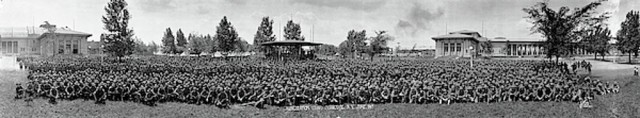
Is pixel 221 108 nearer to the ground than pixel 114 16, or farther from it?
nearer to the ground

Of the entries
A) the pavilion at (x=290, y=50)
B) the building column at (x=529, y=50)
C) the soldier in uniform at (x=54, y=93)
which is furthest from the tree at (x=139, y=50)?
the building column at (x=529, y=50)

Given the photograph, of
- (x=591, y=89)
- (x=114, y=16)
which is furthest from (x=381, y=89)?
(x=114, y=16)

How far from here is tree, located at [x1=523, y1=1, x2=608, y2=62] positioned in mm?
14750

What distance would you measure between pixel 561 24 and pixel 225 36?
2037 cm

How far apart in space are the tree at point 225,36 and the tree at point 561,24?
63.2 ft

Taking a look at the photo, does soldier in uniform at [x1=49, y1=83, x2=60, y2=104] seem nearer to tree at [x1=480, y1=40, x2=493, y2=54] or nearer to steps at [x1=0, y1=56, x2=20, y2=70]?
steps at [x1=0, y1=56, x2=20, y2=70]

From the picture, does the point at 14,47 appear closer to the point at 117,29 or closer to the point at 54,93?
the point at 117,29

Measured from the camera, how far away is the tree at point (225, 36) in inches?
1148

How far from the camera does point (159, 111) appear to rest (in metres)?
8.09

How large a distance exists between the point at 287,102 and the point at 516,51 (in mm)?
37782

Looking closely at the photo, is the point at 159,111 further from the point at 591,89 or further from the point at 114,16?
the point at 114,16

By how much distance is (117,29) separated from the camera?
20.4 m

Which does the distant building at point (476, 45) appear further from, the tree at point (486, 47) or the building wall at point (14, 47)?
the building wall at point (14, 47)

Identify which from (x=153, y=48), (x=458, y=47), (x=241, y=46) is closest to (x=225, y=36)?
(x=241, y=46)
